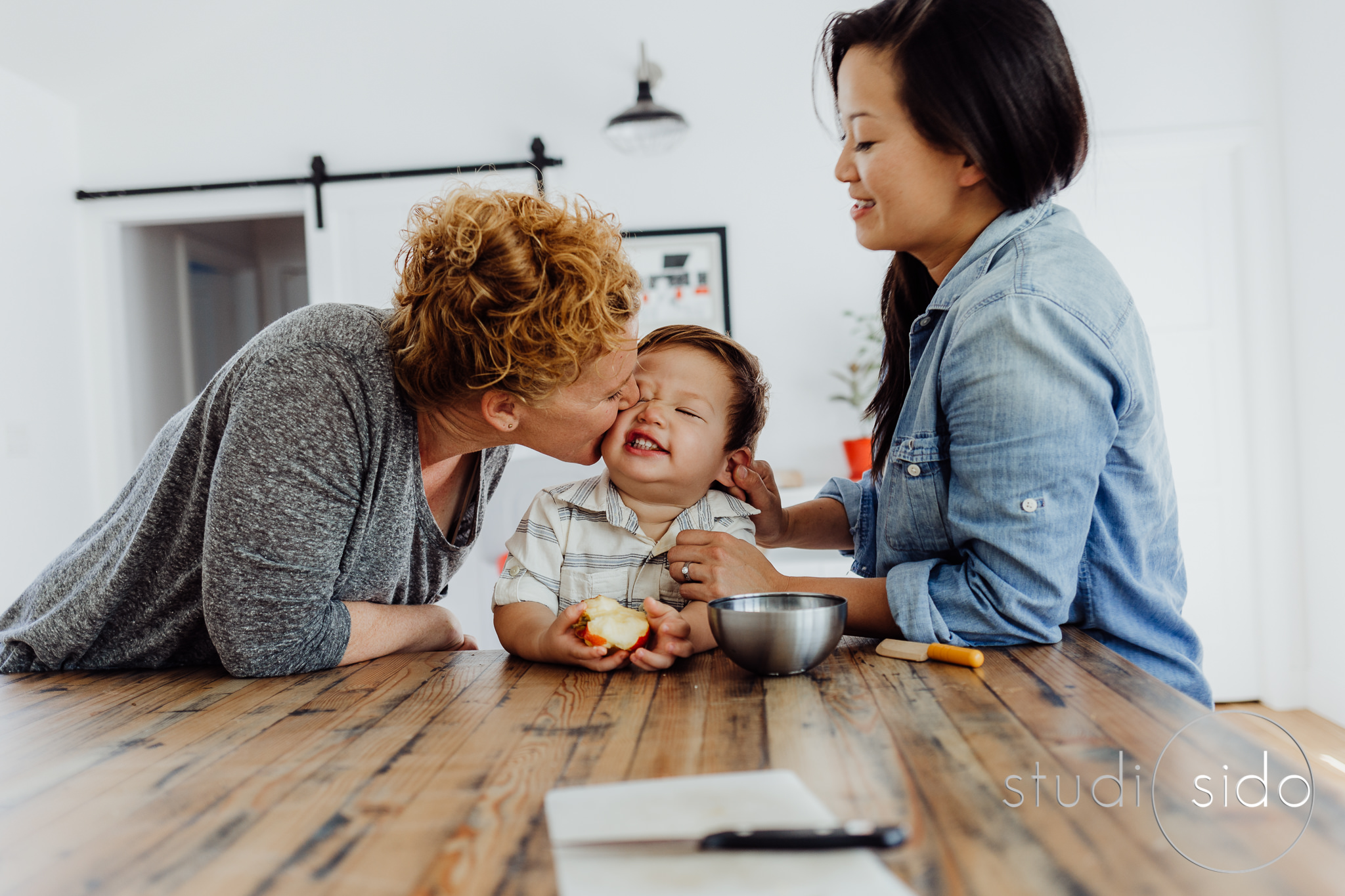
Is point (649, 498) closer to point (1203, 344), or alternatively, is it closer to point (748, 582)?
point (748, 582)

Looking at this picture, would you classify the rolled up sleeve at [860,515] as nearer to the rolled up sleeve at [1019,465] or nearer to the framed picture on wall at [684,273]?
the rolled up sleeve at [1019,465]

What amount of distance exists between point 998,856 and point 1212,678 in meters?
3.71

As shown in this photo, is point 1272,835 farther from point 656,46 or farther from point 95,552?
point 656,46

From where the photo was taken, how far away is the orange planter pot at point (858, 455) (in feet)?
11.0

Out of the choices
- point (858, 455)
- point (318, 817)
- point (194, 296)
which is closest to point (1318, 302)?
point (858, 455)

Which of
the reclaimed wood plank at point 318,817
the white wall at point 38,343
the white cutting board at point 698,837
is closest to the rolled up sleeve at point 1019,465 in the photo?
the white cutting board at point 698,837

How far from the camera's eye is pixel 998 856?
0.50 meters

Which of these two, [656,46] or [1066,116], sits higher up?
[656,46]

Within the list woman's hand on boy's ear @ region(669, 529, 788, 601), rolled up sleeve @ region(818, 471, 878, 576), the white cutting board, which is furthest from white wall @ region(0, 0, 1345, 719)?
the white cutting board

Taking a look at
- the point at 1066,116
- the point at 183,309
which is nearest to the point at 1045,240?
the point at 1066,116

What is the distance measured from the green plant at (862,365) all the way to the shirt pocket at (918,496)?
265cm

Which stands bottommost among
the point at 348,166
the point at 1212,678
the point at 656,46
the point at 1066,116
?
the point at 1212,678

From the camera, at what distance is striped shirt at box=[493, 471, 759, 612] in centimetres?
119

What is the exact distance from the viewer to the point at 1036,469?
875 millimetres
